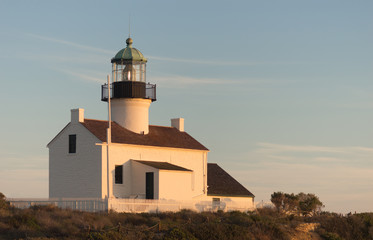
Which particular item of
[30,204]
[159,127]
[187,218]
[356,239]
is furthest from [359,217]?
[30,204]

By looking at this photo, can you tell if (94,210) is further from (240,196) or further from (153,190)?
(240,196)

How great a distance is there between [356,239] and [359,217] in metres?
2.86

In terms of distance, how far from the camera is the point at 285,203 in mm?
43750

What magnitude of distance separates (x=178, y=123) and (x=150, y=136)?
4452mm

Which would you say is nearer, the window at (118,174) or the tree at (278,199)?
the window at (118,174)

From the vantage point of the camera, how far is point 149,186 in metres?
40.0

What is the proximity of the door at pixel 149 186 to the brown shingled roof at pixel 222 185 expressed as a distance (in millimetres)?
6510

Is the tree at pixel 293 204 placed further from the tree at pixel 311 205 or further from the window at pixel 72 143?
the window at pixel 72 143

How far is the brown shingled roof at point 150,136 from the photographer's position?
4053cm

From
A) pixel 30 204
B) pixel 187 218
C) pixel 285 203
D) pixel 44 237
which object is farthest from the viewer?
pixel 285 203

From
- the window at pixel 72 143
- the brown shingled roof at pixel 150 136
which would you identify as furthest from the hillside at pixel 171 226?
the brown shingled roof at pixel 150 136

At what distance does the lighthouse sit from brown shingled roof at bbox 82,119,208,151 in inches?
25.9

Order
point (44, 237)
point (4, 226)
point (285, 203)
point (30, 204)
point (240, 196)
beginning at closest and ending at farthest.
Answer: point (44, 237)
point (4, 226)
point (30, 204)
point (285, 203)
point (240, 196)

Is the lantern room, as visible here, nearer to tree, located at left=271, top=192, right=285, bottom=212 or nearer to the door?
the door
